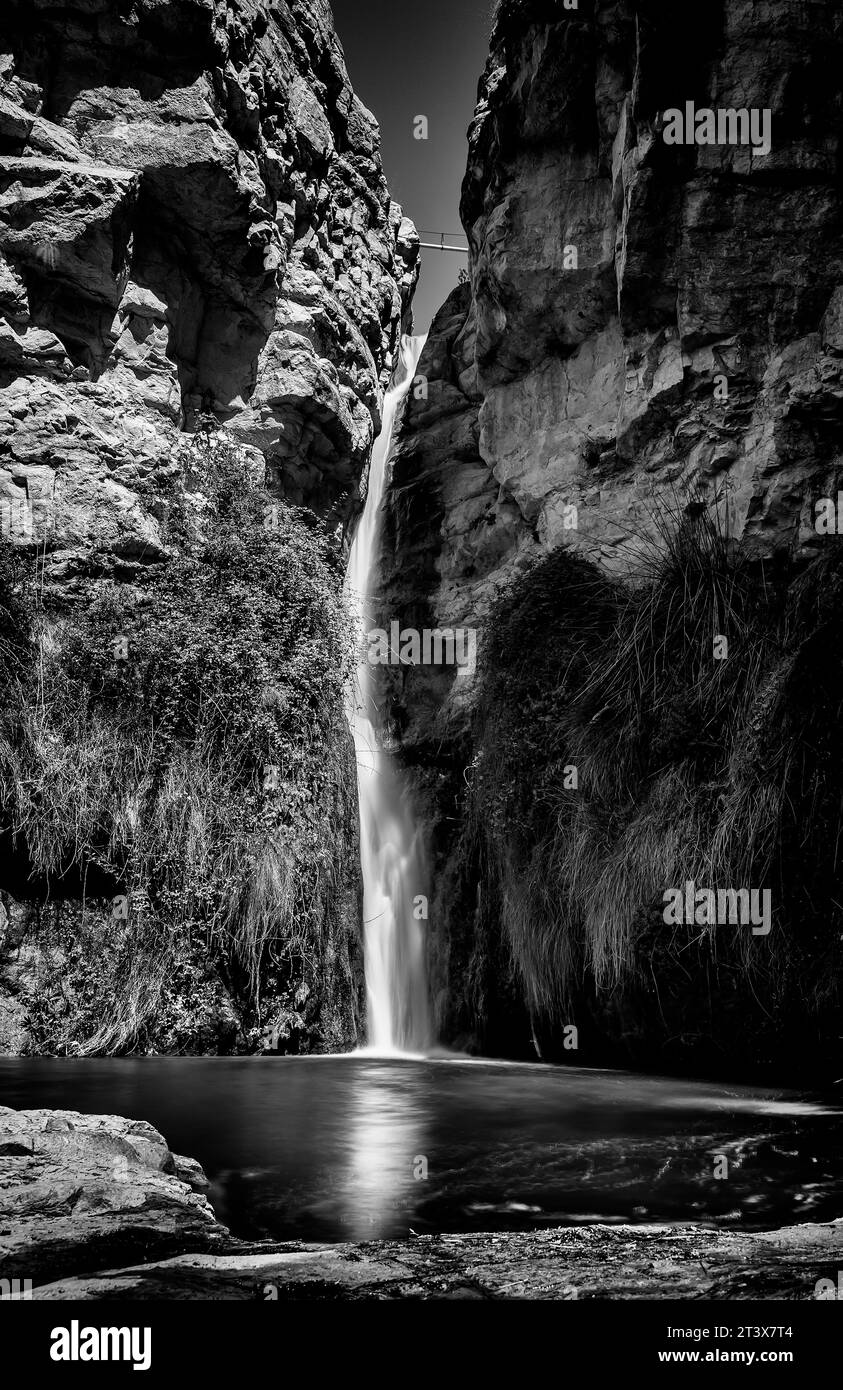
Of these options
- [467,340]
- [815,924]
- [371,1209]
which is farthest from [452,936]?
[467,340]

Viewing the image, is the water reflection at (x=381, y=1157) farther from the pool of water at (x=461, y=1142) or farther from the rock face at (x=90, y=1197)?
the rock face at (x=90, y=1197)

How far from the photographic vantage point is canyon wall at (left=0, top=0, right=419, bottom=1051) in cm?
877

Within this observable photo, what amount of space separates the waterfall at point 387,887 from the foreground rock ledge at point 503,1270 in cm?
679

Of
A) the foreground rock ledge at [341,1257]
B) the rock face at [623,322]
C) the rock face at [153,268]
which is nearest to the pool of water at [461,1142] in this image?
the foreground rock ledge at [341,1257]

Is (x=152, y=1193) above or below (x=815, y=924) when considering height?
below

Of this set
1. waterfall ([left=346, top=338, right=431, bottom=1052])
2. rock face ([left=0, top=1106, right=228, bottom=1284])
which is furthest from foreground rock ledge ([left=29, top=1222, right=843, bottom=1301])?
waterfall ([left=346, top=338, right=431, bottom=1052])

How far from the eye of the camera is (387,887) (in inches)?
423

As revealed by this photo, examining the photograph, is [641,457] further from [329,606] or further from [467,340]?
[467,340]

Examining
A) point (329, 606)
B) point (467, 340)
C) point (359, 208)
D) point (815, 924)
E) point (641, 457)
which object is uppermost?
point (359, 208)

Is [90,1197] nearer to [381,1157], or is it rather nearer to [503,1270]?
[503,1270]

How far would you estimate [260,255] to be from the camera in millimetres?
11875

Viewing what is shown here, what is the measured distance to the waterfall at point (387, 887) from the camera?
9656 mm

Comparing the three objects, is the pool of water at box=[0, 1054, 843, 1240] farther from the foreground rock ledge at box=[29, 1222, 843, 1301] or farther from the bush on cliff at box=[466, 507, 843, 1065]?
the bush on cliff at box=[466, 507, 843, 1065]

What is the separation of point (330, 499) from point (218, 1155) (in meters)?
10.4
